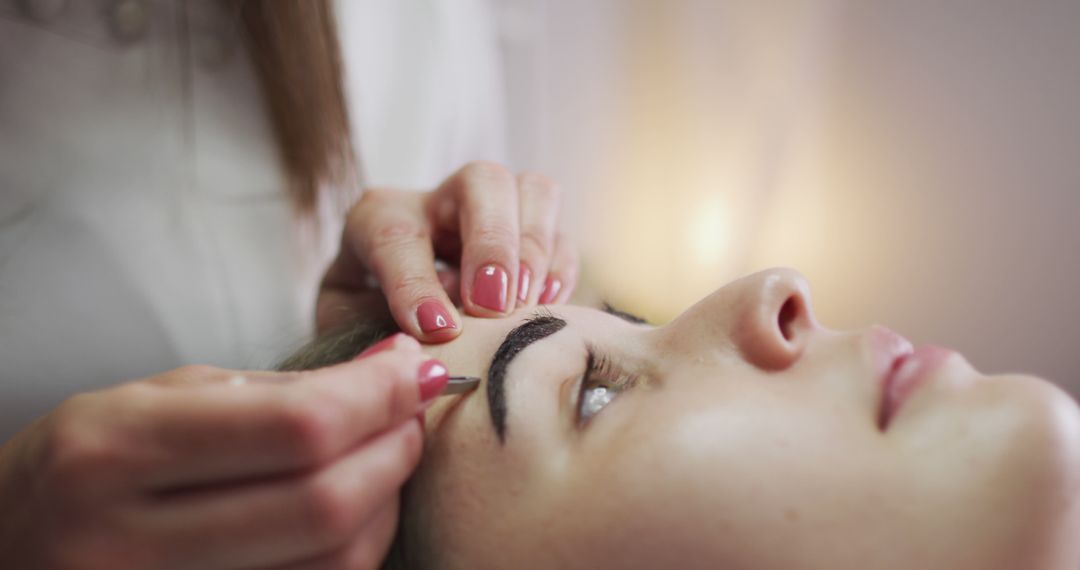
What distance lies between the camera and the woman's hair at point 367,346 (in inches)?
25.2

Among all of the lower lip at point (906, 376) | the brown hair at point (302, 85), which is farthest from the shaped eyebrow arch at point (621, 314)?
the brown hair at point (302, 85)

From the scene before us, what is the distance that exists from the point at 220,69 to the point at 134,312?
469 millimetres

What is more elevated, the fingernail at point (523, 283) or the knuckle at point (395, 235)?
the knuckle at point (395, 235)

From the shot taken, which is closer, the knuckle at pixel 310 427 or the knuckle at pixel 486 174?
the knuckle at pixel 310 427

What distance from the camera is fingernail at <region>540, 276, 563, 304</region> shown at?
35.8 inches

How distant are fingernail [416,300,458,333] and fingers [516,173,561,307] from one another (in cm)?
11

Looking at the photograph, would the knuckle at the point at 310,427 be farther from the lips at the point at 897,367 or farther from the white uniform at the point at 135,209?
the white uniform at the point at 135,209

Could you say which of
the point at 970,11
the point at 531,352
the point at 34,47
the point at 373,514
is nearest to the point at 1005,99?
the point at 970,11

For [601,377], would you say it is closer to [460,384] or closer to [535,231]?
[460,384]

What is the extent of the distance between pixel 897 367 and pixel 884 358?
0.02 m

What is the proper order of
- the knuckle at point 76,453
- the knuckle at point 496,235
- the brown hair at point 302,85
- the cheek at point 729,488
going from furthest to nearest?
the brown hair at point 302,85 < the knuckle at point 496,235 < the cheek at point 729,488 < the knuckle at point 76,453

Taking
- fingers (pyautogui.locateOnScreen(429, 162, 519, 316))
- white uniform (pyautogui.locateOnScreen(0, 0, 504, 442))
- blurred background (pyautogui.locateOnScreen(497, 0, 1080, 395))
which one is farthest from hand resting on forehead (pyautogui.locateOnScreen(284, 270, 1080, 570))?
blurred background (pyautogui.locateOnScreen(497, 0, 1080, 395))

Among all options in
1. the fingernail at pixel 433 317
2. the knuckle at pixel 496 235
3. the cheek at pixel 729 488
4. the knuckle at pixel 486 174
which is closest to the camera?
the cheek at pixel 729 488

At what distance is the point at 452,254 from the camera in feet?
3.53
